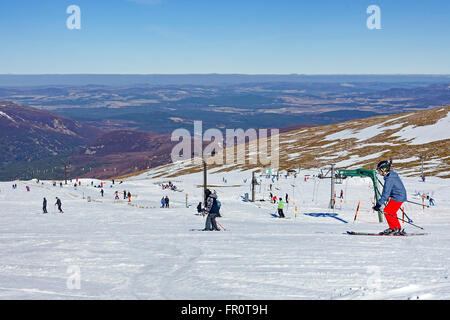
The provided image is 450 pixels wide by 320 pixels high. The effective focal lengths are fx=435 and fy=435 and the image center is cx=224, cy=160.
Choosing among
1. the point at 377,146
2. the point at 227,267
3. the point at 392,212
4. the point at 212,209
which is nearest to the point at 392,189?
the point at 392,212

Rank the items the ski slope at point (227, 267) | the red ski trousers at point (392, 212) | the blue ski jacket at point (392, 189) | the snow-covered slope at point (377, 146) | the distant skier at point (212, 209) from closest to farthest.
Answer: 1. the ski slope at point (227, 267)
2. the blue ski jacket at point (392, 189)
3. the red ski trousers at point (392, 212)
4. the distant skier at point (212, 209)
5. the snow-covered slope at point (377, 146)

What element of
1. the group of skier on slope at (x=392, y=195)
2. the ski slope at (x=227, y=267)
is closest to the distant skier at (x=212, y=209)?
the ski slope at (x=227, y=267)

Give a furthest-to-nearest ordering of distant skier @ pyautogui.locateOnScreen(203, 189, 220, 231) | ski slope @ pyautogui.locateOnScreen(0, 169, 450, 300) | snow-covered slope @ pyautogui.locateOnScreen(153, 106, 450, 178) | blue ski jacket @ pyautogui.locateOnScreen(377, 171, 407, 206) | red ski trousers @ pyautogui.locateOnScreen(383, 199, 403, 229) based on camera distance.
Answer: snow-covered slope @ pyautogui.locateOnScreen(153, 106, 450, 178) → distant skier @ pyautogui.locateOnScreen(203, 189, 220, 231) → red ski trousers @ pyautogui.locateOnScreen(383, 199, 403, 229) → blue ski jacket @ pyautogui.locateOnScreen(377, 171, 407, 206) → ski slope @ pyautogui.locateOnScreen(0, 169, 450, 300)

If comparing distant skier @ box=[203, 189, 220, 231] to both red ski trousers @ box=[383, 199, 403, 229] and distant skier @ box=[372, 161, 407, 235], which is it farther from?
red ski trousers @ box=[383, 199, 403, 229]

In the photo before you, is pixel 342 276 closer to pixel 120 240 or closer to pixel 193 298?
pixel 193 298

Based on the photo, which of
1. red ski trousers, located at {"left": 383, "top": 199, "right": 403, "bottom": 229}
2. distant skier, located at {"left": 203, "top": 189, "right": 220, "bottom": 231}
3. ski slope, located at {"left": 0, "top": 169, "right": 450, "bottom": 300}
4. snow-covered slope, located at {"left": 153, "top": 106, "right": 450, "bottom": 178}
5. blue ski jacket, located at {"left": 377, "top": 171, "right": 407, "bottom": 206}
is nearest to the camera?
ski slope, located at {"left": 0, "top": 169, "right": 450, "bottom": 300}

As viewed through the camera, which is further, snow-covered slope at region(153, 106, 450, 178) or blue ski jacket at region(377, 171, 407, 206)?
snow-covered slope at region(153, 106, 450, 178)

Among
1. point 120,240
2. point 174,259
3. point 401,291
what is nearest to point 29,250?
point 120,240

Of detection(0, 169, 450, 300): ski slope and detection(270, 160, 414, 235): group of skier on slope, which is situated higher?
detection(270, 160, 414, 235): group of skier on slope

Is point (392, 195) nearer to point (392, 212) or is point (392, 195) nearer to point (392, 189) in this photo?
point (392, 189)

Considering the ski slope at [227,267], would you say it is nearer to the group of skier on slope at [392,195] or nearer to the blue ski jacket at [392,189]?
the group of skier on slope at [392,195]

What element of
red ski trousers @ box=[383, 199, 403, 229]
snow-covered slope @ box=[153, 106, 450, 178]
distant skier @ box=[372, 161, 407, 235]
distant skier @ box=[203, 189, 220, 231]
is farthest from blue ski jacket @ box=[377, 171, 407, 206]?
snow-covered slope @ box=[153, 106, 450, 178]
